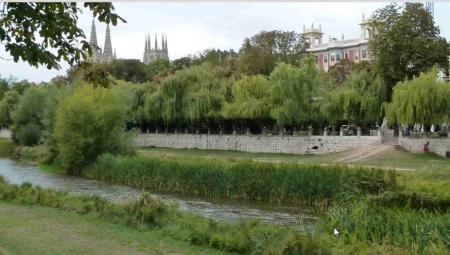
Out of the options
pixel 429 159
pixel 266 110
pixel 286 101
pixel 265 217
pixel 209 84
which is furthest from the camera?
pixel 209 84

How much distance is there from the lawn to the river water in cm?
554

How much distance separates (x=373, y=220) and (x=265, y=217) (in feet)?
32.0

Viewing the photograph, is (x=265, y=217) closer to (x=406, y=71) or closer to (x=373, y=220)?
(x=373, y=220)

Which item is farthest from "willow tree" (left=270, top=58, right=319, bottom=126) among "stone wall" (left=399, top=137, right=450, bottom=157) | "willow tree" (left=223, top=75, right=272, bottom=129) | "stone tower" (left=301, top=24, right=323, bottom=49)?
"stone tower" (left=301, top=24, right=323, bottom=49)

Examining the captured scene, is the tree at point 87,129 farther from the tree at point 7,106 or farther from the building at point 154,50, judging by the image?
the building at point 154,50

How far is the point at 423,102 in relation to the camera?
42594 mm

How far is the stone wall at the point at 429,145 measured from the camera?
1730 inches

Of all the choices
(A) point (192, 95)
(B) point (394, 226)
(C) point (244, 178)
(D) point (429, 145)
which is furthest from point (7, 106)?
(B) point (394, 226)

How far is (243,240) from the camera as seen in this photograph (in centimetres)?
1335

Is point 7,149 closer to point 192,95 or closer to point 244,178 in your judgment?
point 192,95

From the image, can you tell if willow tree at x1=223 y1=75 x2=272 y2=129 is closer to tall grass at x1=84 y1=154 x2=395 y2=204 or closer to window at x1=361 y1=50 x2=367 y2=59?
tall grass at x1=84 y1=154 x2=395 y2=204

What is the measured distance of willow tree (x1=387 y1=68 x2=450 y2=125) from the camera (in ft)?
140

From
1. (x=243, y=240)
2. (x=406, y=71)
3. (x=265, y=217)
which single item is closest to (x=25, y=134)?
(x=406, y=71)

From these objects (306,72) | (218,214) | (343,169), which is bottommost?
(218,214)
